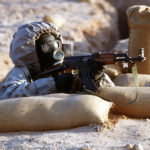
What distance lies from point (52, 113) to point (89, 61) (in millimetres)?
608

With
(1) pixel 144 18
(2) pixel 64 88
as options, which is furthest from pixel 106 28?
(2) pixel 64 88

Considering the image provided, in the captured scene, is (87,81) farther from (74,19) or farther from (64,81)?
(74,19)

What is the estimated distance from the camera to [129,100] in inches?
109

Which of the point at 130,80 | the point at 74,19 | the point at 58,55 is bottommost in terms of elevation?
the point at 74,19

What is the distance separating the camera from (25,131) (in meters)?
2.59

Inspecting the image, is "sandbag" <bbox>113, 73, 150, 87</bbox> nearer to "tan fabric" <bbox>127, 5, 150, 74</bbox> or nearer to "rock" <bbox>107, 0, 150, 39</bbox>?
"tan fabric" <bbox>127, 5, 150, 74</bbox>

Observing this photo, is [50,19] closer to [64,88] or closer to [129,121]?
[64,88]

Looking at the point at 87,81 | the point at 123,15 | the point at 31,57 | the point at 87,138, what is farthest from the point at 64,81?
the point at 123,15

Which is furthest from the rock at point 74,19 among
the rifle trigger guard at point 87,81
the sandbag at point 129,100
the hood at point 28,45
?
the sandbag at point 129,100

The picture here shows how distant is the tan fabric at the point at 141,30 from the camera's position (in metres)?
3.66

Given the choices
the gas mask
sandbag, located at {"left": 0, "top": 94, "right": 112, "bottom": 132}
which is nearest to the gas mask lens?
the gas mask

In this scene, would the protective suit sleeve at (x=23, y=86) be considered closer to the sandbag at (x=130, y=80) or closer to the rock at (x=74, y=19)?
the sandbag at (x=130, y=80)

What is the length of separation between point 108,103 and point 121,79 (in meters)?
0.79

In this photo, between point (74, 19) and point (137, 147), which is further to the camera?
point (74, 19)
